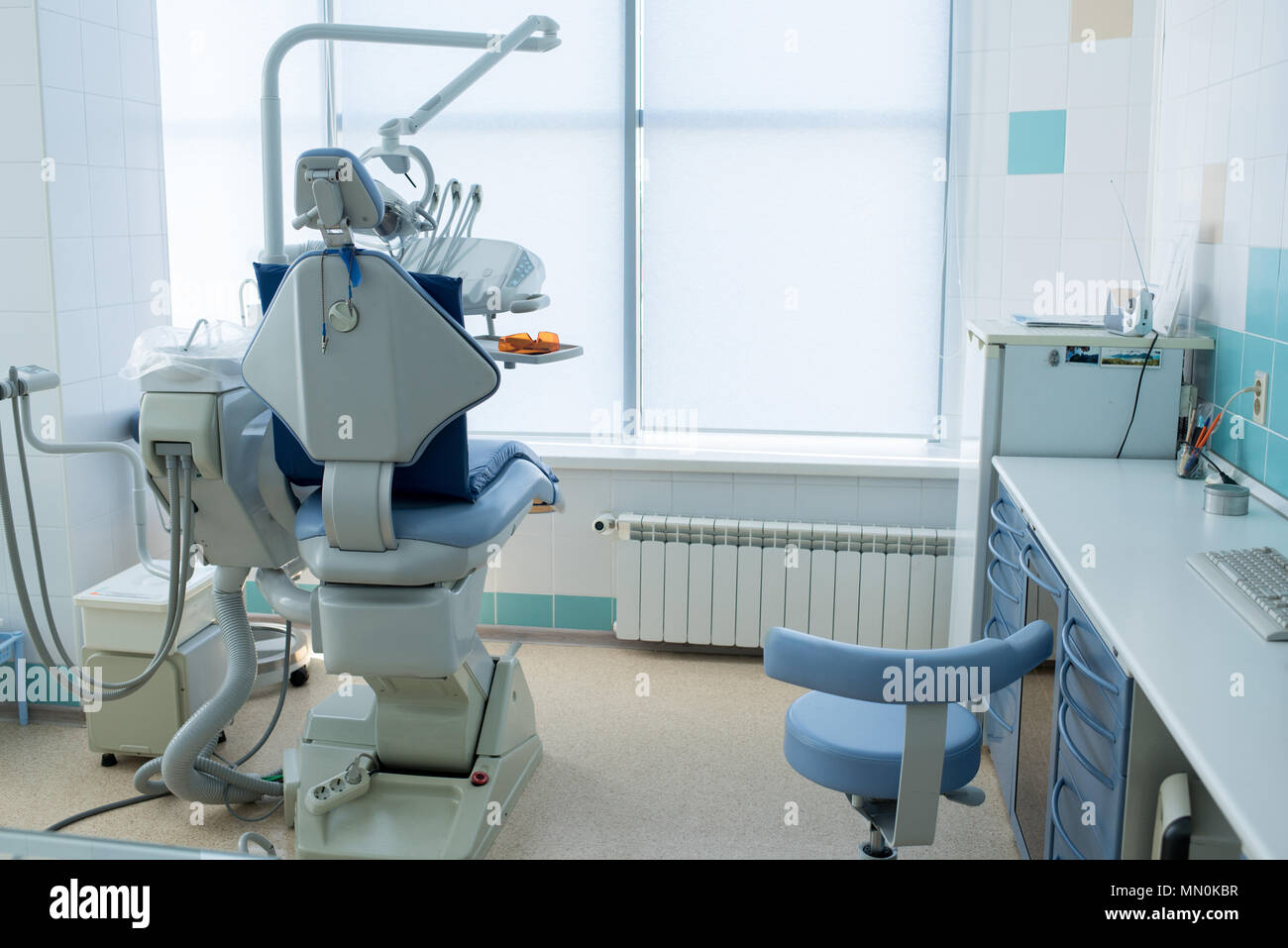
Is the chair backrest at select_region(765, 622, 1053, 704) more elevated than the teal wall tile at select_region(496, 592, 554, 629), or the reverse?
the chair backrest at select_region(765, 622, 1053, 704)

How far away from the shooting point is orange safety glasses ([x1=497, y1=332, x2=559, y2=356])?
2824 mm

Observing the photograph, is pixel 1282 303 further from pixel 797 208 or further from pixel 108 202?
pixel 108 202

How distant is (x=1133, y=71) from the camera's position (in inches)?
140

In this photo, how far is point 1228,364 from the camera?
2.81 m

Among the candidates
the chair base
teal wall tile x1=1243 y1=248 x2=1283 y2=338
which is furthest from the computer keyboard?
the chair base

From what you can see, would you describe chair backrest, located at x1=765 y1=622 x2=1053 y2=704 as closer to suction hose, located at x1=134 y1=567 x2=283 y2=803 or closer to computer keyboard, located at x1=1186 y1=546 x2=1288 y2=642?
computer keyboard, located at x1=1186 y1=546 x2=1288 y2=642

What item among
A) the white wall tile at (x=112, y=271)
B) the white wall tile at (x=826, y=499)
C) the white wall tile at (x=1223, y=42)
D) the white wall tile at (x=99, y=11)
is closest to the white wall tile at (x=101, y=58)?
the white wall tile at (x=99, y=11)

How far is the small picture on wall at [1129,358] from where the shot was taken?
2916 millimetres

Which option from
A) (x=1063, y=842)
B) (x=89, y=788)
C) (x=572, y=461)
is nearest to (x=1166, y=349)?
(x=1063, y=842)

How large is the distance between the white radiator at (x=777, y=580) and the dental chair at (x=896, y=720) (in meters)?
1.76

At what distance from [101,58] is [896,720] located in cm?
311

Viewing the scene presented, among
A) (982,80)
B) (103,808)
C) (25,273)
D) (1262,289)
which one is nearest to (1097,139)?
(982,80)

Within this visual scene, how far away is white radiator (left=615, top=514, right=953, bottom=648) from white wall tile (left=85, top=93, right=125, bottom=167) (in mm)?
2025
